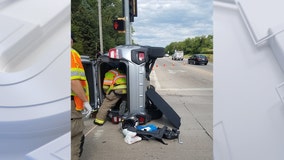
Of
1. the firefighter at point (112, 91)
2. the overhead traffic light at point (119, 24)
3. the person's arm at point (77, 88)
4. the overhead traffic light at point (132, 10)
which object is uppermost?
the overhead traffic light at point (132, 10)

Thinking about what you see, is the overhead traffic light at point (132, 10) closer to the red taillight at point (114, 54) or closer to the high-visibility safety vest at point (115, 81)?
the high-visibility safety vest at point (115, 81)

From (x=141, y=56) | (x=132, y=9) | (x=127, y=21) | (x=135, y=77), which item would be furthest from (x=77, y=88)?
(x=132, y=9)

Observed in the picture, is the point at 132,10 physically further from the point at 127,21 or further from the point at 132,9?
the point at 127,21

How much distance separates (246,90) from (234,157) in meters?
0.35

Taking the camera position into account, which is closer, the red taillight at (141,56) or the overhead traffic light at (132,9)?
the red taillight at (141,56)

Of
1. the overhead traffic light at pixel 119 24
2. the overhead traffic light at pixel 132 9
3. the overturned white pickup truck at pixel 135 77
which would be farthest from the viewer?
the overhead traffic light at pixel 119 24

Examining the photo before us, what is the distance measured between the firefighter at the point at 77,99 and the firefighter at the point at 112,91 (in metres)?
2.48

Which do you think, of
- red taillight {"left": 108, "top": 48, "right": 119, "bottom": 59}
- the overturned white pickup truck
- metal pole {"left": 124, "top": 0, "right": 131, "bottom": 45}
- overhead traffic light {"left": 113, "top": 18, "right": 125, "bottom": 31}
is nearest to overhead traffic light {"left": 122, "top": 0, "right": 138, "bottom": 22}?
metal pole {"left": 124, "top": 0, "right": 131, "bottom": 45}

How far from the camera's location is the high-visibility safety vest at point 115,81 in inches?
235

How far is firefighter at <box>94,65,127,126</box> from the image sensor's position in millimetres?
5980

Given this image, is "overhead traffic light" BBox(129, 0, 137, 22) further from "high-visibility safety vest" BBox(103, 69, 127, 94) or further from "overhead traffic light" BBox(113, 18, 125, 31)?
"high-visibility safety vest" BBox(103, 69, 127, 94)

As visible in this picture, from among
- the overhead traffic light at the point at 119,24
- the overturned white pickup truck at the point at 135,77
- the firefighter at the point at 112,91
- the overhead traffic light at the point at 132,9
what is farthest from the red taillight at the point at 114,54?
the overhead traffic light at the point at 132,9

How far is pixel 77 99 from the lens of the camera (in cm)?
298

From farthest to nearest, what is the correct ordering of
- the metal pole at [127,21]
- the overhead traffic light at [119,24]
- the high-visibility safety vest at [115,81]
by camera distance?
the overhead traffic light at [119,24] < the metal pole at [127,21] < the high-visibility safety vest at [115,81]
